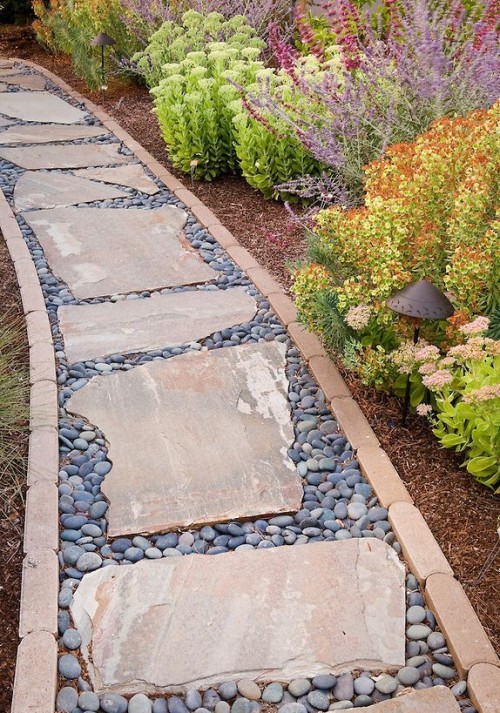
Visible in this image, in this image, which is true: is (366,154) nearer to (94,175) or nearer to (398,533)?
(94,175)

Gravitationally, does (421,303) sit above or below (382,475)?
above

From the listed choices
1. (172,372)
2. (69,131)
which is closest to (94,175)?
(69,131)

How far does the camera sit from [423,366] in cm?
253

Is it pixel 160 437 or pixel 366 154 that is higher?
pixel 366 154

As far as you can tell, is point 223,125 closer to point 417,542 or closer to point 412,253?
point 412,253

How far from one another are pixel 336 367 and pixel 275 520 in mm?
933

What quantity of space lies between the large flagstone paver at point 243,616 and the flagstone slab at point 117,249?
79.2 inches

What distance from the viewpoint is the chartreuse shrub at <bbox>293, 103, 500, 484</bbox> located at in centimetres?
266

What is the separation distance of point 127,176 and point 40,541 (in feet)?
12.3

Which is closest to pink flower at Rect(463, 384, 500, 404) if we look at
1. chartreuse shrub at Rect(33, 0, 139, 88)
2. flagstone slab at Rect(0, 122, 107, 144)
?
flagstone slab at Rect(0, 122, 107, 144)

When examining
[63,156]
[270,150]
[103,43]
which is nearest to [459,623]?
[270,150]

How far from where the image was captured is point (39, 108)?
7.33 metres

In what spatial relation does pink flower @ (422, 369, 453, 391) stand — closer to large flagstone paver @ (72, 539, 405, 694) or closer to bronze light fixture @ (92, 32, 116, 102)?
large flagstone paver @ (72, 539, 405, 694)

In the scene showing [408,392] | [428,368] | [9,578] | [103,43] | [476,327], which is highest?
[103,43]
